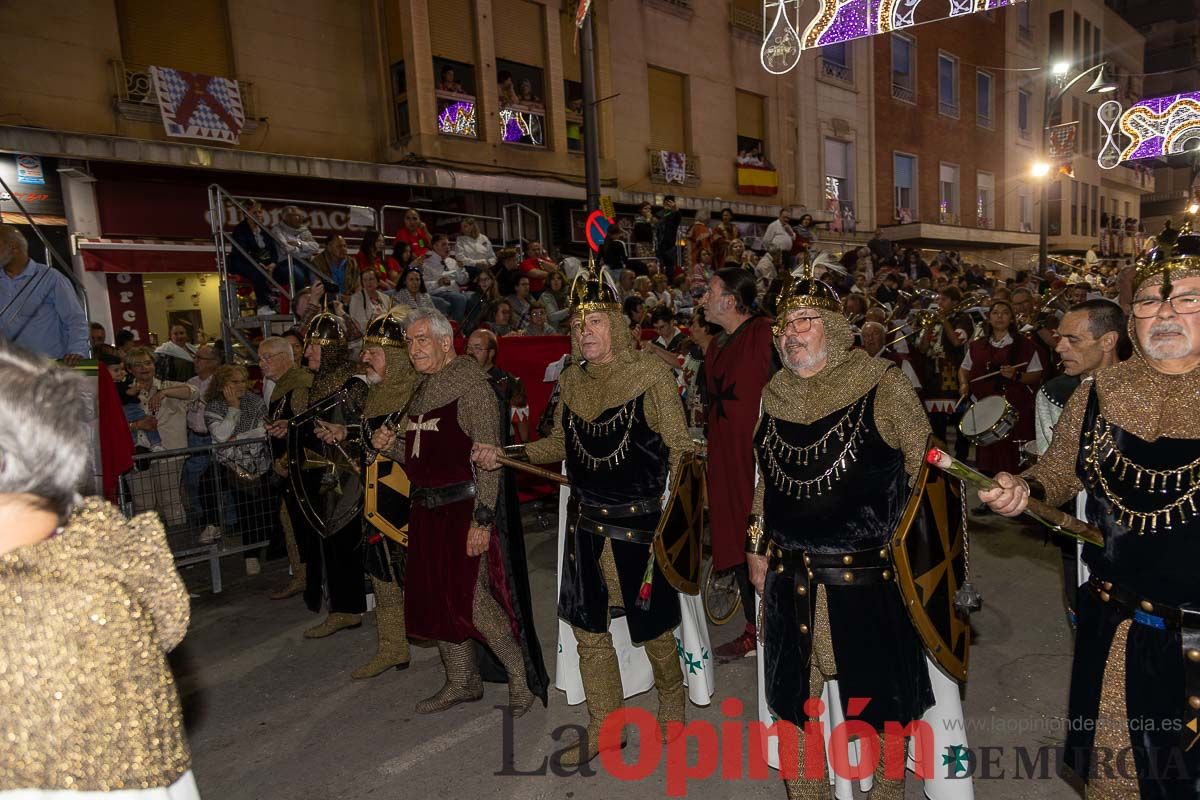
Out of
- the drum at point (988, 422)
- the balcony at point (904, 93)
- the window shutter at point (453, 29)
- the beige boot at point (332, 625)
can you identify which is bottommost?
the beige boot at point (332, 625)

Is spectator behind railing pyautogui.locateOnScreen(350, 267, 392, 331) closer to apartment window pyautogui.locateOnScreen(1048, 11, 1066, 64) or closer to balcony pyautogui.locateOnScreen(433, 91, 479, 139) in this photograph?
balcony pyautogui.locateOnScreen(433, 91, 479, 139)

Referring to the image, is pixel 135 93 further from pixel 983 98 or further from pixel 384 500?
pixel 983 98

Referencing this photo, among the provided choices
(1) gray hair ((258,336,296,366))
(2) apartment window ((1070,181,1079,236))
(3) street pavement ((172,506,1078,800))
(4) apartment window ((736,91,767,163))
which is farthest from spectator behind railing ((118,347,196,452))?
(2) apartment window ((1070,181,1079,236))

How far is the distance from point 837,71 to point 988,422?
21286mm

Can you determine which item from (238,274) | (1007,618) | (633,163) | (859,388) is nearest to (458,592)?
(859,388)

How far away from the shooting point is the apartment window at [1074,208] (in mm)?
33031

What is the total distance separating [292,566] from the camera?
5.82m

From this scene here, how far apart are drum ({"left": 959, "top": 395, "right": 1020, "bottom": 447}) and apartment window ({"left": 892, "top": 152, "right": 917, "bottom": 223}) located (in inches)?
874

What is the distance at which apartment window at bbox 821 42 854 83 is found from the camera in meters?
21.2

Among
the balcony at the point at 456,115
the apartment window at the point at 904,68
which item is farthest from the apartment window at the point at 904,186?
the balcony at the point at 456,115

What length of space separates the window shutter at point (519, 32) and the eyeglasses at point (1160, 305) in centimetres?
1538

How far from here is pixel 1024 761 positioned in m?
3.17

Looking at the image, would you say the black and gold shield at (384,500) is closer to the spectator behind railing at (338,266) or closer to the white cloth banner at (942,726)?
the white cloth banner at (942,726)

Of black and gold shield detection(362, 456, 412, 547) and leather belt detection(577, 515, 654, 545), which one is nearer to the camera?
leather belt detection(577, 515, 654, 545)
